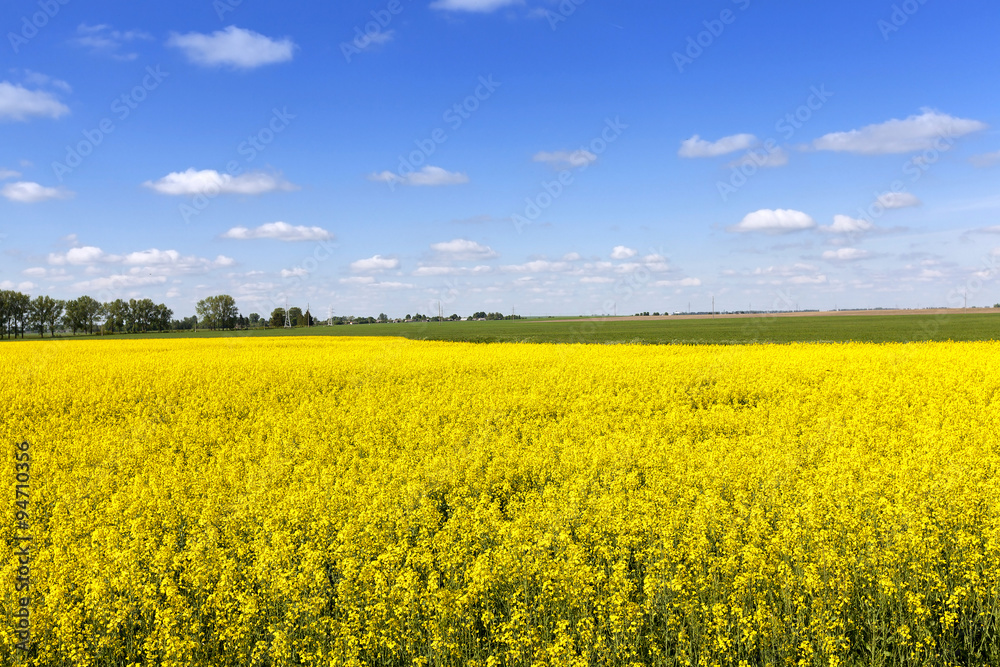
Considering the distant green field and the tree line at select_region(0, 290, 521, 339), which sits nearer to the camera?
the distant green field

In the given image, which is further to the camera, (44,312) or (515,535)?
(44,312)

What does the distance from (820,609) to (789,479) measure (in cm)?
410

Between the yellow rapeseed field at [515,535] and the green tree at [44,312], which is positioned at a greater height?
the green tree at [44,312]

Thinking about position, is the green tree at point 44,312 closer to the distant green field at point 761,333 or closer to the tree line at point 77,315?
the tree line at point 77,315

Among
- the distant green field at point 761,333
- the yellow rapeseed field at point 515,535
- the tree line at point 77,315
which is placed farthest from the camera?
the tree line at point 77,315

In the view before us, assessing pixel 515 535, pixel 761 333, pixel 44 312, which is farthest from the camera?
pixel 44 312

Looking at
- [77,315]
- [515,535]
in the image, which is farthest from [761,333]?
[77,315]

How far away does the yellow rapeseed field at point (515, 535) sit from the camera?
5367 mm

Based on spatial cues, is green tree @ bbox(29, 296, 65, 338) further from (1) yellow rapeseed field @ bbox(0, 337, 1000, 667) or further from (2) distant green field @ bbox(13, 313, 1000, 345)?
(1) yellow rapeseed field @ bbox(0, 337, 1000, 667)

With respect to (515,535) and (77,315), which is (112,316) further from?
(515,535)

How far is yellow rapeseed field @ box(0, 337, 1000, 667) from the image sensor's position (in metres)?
5.37

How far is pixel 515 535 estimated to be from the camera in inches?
271

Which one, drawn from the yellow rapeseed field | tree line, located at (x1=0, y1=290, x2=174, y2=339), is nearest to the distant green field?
the yellow rapeseed field

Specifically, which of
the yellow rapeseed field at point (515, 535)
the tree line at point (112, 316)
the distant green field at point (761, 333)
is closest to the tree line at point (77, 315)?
the tree line at point (112, 316)
